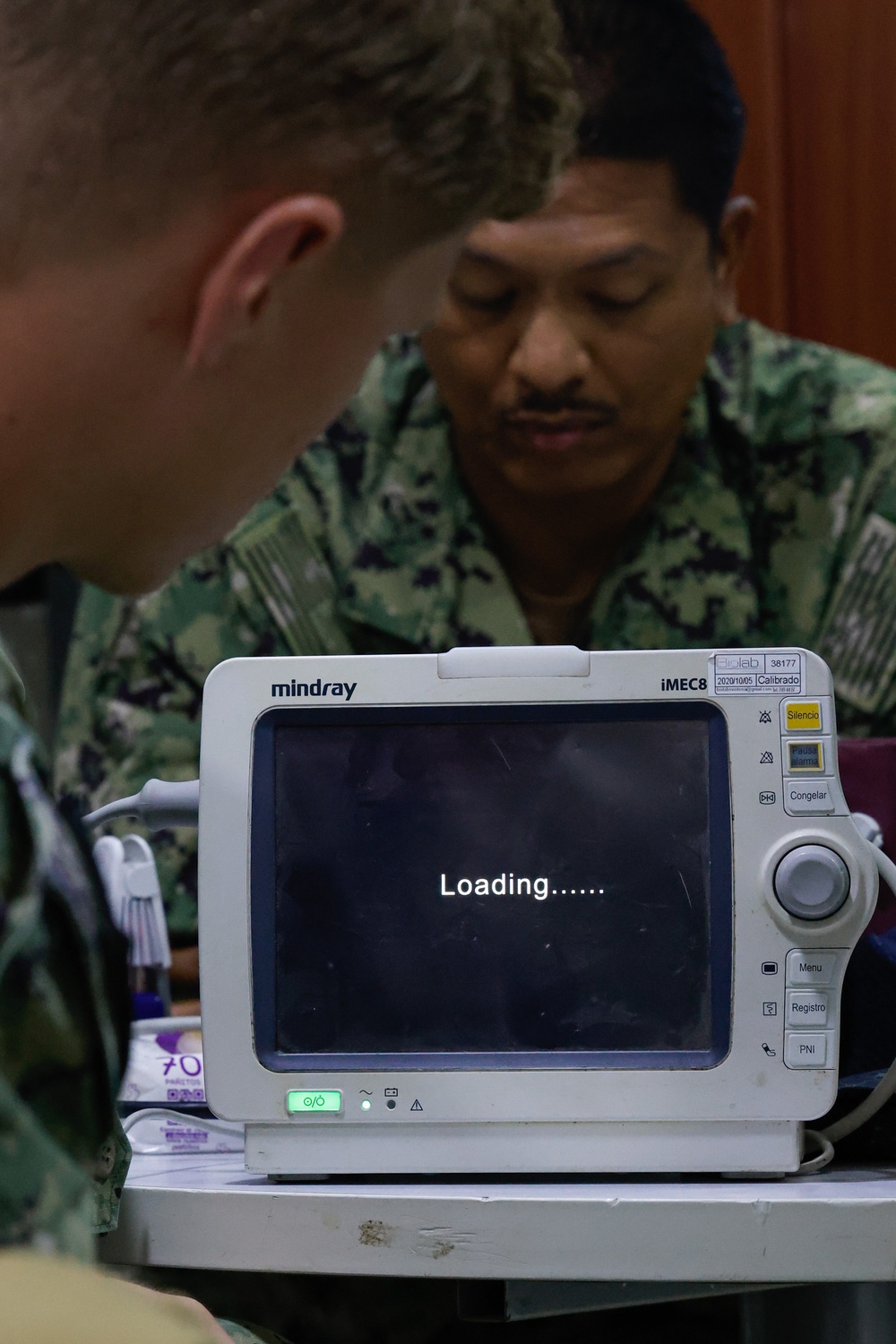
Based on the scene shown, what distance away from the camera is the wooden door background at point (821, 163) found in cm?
173

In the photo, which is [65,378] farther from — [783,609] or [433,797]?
[783,609]

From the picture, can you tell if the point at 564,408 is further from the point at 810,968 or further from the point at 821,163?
the point at 810,968

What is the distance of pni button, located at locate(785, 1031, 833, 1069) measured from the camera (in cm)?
72

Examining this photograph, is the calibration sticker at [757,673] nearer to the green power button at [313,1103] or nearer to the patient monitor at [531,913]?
the patient monitor at [531,913]

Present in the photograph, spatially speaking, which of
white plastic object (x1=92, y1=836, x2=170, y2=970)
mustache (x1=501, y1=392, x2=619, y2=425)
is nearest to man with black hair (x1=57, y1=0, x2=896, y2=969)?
mustache (x1=501, y1=392, x2=619, y2=425)

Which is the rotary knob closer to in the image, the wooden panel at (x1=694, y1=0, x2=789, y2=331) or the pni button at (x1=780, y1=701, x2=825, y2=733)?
the pni button at (x1=780, y1=701, x2=825, y2=733)

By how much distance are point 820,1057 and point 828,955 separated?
0.05 metres

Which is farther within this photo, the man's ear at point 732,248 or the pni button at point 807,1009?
the man's ear at point 732,248

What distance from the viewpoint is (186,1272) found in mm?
1104

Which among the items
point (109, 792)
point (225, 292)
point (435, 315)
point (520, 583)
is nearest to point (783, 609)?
point (520, 583)

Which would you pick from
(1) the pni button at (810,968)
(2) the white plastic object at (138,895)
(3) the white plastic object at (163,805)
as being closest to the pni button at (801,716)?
(1) the pni button at (810,968)

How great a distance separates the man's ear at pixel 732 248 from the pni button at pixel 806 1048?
44.6 inches

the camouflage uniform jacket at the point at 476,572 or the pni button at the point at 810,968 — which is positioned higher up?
the camouflage uniform jacket at the point at 476,572

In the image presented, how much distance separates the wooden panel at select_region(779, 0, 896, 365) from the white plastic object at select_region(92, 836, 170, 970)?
3.58 ft
